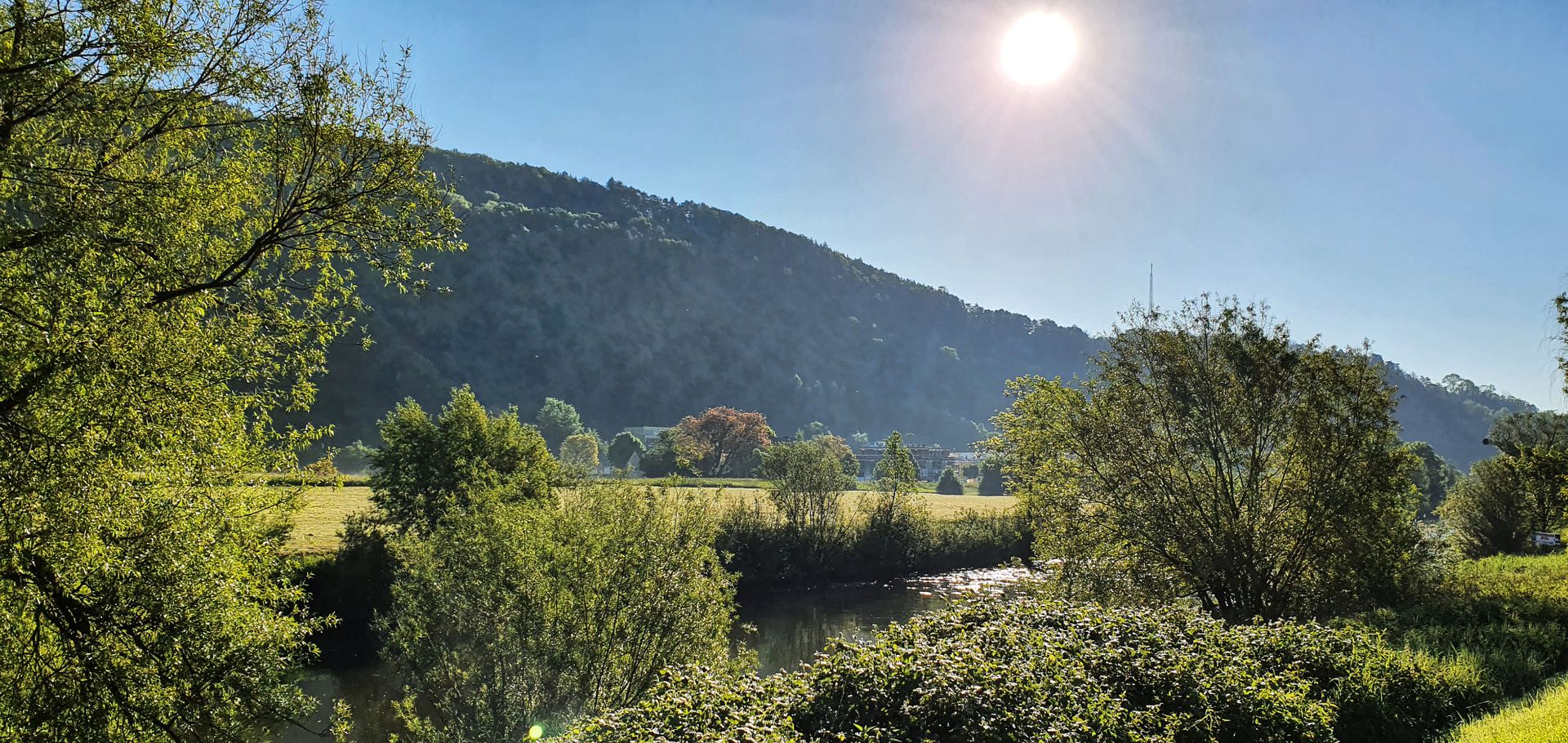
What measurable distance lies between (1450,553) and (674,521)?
21.2 m

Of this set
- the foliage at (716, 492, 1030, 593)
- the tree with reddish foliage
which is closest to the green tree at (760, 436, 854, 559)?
the foliage at (716, 492, 1030, 593)

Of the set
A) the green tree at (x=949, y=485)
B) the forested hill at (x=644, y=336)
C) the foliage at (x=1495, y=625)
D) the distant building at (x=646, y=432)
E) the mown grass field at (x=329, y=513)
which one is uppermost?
the forested hill at (x=644, y=336)

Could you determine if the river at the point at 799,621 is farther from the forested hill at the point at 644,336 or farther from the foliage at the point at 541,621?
the forested hill at the point at 644,336

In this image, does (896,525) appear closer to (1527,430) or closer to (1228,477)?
(1228,477)

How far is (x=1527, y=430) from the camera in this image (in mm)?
37844

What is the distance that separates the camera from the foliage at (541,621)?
13.7 meters

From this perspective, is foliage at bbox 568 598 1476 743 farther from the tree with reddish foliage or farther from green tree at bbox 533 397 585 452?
green tree at bbox 533 397 585 452

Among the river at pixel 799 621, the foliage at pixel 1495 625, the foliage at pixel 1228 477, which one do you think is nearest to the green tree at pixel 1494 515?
the foliage at pixel 1495 625

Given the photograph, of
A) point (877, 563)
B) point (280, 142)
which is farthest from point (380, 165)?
point (877, 563)

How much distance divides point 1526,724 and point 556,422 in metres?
112

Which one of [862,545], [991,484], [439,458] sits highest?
[439,458]

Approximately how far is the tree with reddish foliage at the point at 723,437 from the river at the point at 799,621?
46.4m

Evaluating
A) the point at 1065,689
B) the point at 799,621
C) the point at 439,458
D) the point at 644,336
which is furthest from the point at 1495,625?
the point at 644,336

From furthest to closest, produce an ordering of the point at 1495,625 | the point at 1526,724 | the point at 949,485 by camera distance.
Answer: the point at 949,485 → the point at 1495,625 → the point at 1526,724
